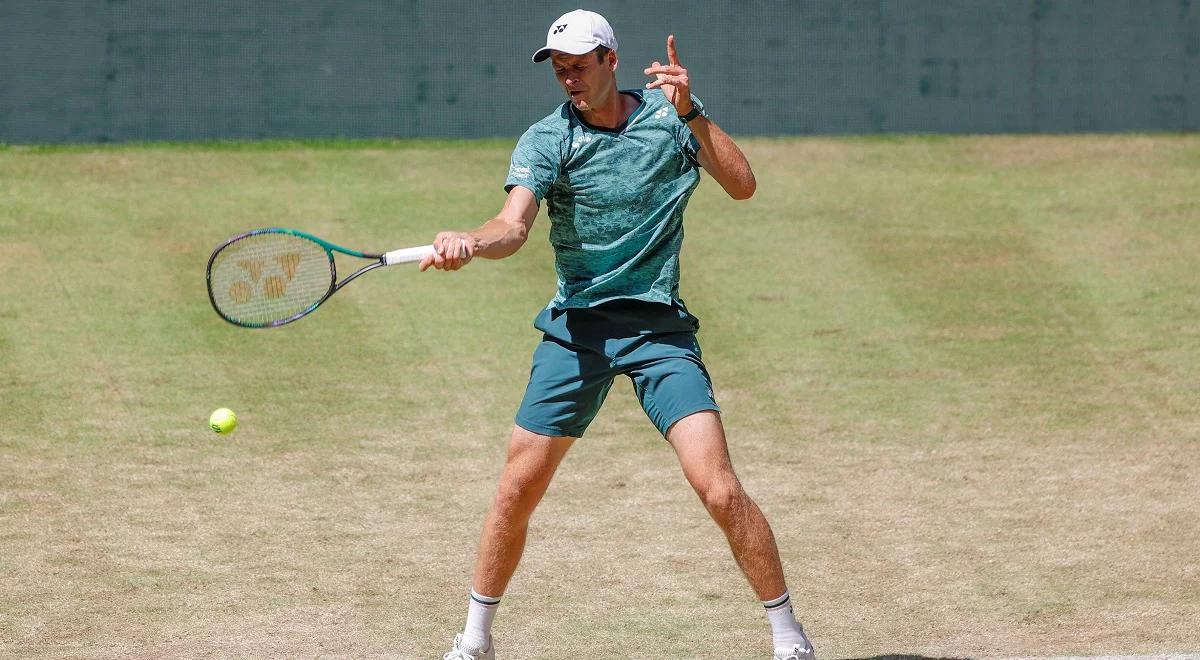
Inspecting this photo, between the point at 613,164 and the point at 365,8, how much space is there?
10.0 meters

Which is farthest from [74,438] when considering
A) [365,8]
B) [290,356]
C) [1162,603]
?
[365,8]

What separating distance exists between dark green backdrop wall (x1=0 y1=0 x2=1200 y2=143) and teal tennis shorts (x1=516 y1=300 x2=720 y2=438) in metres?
9.64

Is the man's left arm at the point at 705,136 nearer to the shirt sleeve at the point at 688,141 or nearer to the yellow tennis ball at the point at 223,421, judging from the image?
the shirt sleeve at the point at 688,141

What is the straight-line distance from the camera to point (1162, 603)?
21.6 ft

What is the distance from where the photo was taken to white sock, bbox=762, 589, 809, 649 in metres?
5.55

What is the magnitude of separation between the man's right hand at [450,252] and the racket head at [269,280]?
30.4 inches

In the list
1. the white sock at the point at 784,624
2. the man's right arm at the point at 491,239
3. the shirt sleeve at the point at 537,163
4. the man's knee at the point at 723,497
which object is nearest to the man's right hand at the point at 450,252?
the man's right arm at the point at 491,239

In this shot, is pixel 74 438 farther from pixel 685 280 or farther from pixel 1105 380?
pixel 1105 380

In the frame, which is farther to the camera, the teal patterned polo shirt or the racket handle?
the teal patterned polo shirt

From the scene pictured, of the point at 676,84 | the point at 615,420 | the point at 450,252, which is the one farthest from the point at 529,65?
the point at 450,252

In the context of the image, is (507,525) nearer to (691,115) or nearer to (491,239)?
(491,239)

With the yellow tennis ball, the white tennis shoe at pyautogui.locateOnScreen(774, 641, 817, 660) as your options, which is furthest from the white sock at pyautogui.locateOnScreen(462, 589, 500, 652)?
the yellow tennis ball

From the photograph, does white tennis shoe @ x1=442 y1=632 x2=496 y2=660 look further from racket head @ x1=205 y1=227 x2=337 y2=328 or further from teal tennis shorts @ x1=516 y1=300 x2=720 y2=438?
racket head @ x1=205 y1=227 x2=337 y2=328

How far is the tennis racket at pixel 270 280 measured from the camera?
19.5 ft
